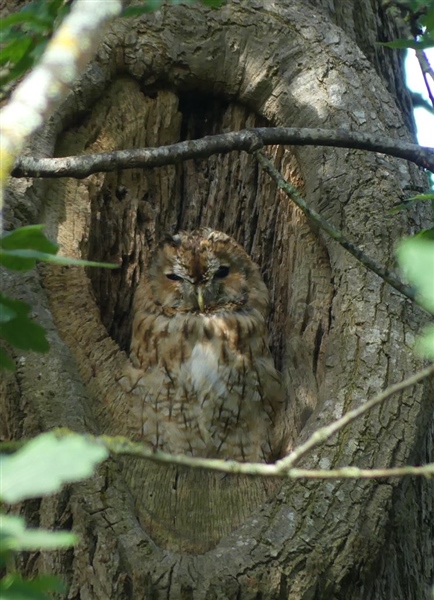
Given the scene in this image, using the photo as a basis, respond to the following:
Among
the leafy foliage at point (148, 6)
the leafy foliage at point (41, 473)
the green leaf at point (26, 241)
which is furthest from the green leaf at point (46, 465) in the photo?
the leafy foliage at point (148, 6)

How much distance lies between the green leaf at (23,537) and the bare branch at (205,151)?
5.06 ft

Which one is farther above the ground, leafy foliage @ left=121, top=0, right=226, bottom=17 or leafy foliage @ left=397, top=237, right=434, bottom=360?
leafy foliage @ left=121, top=0, right=226, bottom=17

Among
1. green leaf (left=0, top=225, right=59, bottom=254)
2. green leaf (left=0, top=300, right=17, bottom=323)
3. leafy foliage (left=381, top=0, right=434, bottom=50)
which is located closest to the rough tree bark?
leafy foliage (left=381, top=0, right=434, bottom=50)

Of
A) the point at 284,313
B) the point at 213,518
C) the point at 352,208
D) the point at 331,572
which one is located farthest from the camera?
the point at 284,313

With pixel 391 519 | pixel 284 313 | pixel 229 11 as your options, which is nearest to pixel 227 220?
pixel 284 313

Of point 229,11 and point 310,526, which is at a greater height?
point 229,11

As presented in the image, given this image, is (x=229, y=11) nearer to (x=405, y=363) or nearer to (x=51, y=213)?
(x=51, y=213)

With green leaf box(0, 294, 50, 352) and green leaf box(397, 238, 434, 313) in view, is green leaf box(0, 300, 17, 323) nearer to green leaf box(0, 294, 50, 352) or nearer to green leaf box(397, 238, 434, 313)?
green leaf box(0, 294, 50, 352)

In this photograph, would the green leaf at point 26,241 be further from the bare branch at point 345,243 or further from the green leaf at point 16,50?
the bare branch at point 345,243

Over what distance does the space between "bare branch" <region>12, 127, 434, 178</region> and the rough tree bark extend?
1.49 feet

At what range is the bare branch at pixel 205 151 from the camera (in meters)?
2.53

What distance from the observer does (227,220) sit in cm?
400

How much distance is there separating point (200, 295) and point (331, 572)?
1.49 metres

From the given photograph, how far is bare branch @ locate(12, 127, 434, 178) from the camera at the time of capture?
253 cm
